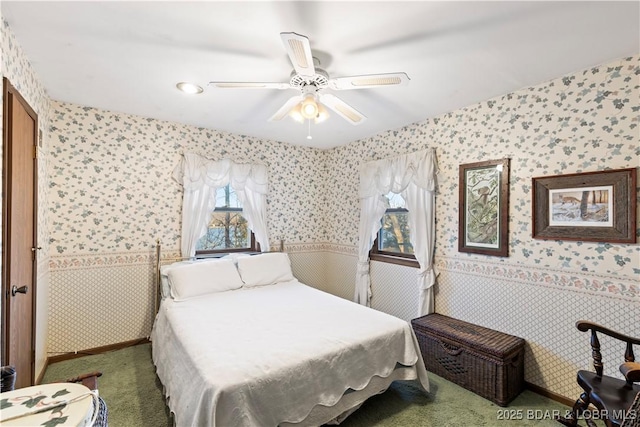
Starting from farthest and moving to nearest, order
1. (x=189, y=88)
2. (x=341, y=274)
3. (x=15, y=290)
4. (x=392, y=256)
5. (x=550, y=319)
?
1. (x=341, y=274)
2. (x=392, y=256)
3. (x=189, y=88)
4. (x=550, y=319)
5. (x=15, y=290)

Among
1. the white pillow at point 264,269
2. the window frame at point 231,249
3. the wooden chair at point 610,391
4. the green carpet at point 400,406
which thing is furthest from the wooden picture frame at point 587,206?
the window frame at point 231,249

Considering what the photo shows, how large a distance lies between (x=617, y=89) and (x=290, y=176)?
3405mm

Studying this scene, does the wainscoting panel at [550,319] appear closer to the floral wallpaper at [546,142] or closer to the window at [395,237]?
the floral wallpaper at [546,142]

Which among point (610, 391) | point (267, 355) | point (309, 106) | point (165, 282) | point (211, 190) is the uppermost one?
point (309, 106)

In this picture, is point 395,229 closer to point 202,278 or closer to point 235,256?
point 235,256

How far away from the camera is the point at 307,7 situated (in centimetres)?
154

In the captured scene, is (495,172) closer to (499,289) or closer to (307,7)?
(499,289)

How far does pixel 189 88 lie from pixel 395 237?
9.04ft

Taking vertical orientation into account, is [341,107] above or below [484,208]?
above

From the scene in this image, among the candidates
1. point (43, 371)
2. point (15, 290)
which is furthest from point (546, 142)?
point (43, 371)

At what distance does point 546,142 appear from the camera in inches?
94.4

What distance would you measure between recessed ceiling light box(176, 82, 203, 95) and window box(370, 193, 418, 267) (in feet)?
8.01

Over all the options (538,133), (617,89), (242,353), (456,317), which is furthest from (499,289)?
(242,353)

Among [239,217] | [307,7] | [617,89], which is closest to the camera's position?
[307,7]
